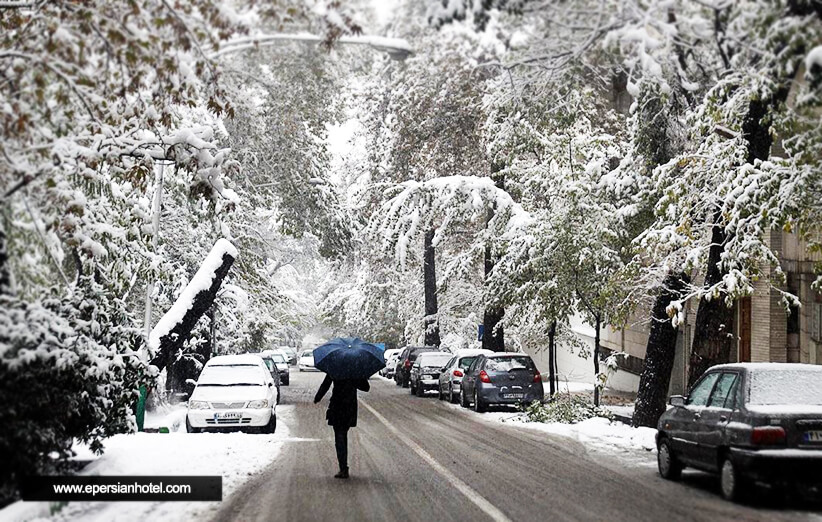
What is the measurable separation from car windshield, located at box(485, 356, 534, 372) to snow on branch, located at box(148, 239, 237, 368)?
7.55m

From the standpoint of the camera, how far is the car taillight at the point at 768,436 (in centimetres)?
1031

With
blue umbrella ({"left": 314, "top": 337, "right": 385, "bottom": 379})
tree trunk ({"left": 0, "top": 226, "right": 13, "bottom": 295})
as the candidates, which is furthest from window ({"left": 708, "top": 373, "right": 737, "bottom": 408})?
tree trunk ({"left": 0, "top": 226, "right": 13, "bottom": 295})

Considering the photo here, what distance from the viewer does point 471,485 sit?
1213 centimetres

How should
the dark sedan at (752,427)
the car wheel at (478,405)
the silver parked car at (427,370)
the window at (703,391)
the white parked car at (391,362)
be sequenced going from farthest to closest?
1. the white parked car at (391,362)
2. the silver parked car at (427,370)
3. the car wheel at (478,405)
4. the window at (703,391)
5. the dark sedan at (752,427)

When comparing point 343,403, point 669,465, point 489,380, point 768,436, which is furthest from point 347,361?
point 489,380

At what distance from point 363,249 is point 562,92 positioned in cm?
2615

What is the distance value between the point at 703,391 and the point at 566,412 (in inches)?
375

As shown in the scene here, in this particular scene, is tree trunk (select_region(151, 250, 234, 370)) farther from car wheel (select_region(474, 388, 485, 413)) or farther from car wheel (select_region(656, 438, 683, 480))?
car wheel (select_region(656, 438, 683, 480))

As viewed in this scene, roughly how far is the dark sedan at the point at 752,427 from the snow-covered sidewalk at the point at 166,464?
18.7ft

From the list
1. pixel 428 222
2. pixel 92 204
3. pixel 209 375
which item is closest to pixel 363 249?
pixel 428 222

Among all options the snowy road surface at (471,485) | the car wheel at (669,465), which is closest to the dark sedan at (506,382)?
the snowy road surface at (471,485)

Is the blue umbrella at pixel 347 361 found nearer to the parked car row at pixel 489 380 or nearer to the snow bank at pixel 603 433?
the snow bank at pixel 603 433

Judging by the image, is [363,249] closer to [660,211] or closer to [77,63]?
[660,211]

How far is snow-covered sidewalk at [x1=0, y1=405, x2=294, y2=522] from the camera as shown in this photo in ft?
31.7
